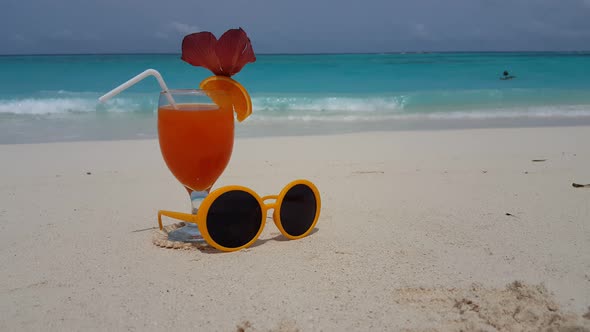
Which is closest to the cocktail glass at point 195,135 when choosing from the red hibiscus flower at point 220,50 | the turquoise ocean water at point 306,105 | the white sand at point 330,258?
the red hibiscus flower at point 220,50

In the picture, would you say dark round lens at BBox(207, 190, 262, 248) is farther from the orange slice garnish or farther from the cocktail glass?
the orange slice garnish

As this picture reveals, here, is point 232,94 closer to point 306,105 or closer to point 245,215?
point 245,215

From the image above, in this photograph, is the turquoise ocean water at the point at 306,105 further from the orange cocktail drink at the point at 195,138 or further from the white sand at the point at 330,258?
the orange cocktail drink at the point at 195,138

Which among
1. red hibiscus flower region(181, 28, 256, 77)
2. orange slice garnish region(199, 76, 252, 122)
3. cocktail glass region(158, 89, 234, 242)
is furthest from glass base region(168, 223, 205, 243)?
red hibiscus flower region(181, 28, 256, 77)

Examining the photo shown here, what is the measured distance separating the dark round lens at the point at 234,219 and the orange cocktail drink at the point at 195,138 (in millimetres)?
186

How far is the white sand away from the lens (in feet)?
4.29

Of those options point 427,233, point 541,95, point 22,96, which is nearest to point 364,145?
point 427,233

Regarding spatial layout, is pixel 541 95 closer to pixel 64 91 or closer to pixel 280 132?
pixel 280 132

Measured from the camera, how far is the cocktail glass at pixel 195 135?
1771 millimetres

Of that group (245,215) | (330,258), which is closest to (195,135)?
(245,215)

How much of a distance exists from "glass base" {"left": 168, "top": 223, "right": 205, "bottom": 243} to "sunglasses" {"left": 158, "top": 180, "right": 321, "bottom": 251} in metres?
0.08

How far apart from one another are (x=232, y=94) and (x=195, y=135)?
0.72ft

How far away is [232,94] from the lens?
1.88m

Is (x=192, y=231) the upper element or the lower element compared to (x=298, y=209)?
lower
